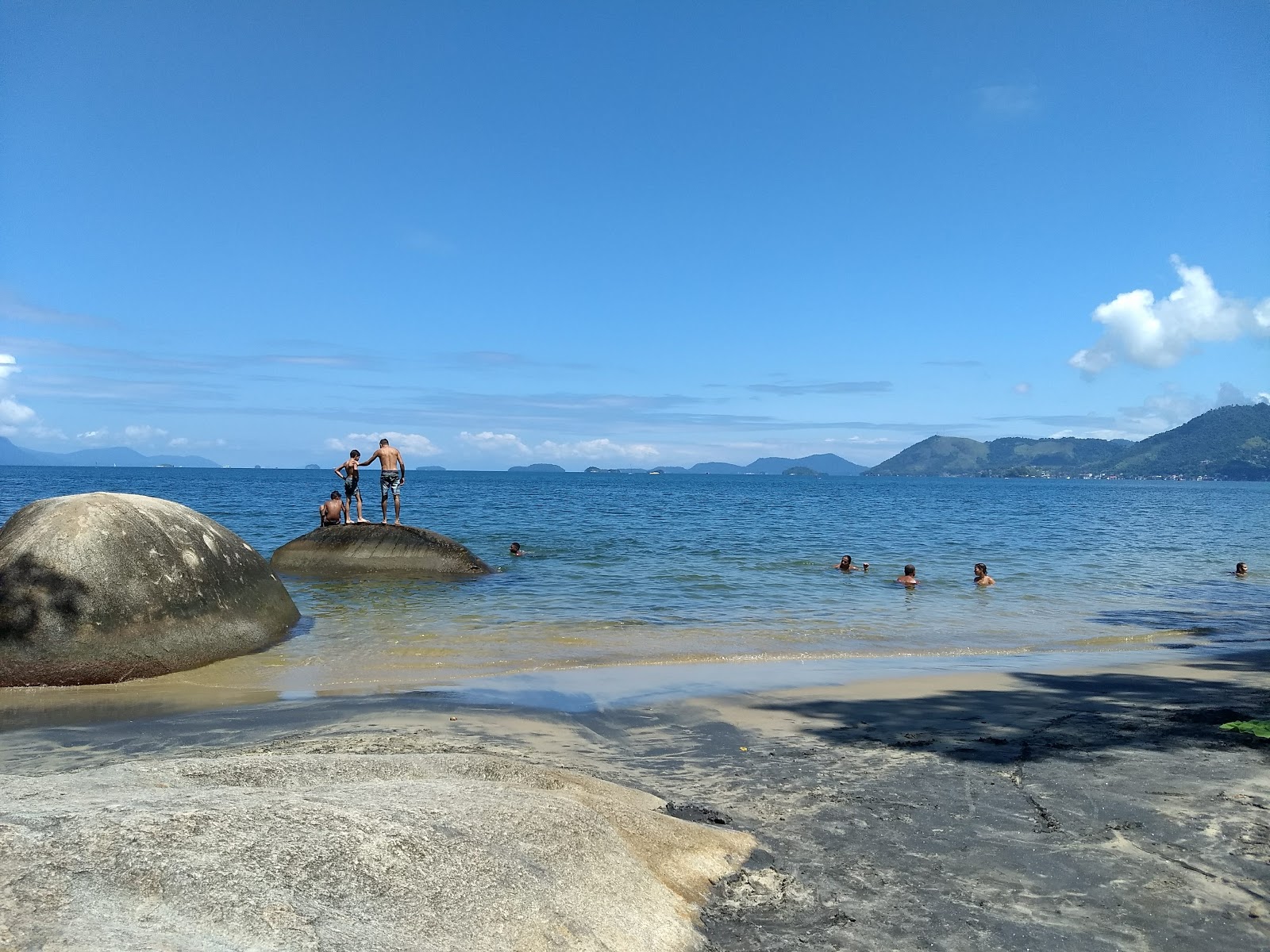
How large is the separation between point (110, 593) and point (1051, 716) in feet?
33.0

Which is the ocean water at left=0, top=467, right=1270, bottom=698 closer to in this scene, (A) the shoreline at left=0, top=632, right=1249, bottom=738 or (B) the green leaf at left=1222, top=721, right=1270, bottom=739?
(A) the shoreline at left=0, top=632, right=1249, bottom=738

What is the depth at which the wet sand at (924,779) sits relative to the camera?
4.16 m

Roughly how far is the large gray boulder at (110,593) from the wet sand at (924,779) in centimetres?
167

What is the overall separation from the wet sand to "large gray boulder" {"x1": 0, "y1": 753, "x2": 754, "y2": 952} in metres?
0.53

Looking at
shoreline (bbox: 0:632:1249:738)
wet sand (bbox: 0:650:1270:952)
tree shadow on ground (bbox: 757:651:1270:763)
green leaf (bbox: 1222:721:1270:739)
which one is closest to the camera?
wet sand (bbox: 0:650:1270:952)

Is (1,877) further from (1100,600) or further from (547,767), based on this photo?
(1100,600)

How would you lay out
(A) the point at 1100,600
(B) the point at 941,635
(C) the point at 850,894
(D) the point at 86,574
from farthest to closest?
(A) the point at 1100,600 < (B) the point at 941,635 < (D) the point at 86,574 < (C) the point at 850,894

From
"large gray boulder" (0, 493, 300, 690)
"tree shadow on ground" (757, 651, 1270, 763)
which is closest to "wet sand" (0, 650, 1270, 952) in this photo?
"tree shadow on ground" (757, 651, 1270, 763)

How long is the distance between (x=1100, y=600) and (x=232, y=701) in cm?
1748

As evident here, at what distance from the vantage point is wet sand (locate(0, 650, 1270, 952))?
4156mm

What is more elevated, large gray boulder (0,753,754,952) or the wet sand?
large gray boulder (0,753,754,952)

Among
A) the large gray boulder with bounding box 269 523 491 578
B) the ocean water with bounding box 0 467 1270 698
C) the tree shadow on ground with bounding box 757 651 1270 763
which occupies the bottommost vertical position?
the ocean water with bounding box 0 467 1270 698

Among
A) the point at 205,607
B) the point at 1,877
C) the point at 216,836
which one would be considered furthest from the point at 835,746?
the point at 205,607

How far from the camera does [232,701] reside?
29.8 feet
